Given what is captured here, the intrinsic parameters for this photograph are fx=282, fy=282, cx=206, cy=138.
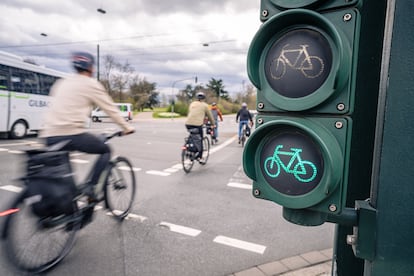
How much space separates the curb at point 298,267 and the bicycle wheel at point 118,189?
5.89ft

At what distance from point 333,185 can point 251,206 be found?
11.7 feet

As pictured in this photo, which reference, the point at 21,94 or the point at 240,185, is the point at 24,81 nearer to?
the point at 21,94

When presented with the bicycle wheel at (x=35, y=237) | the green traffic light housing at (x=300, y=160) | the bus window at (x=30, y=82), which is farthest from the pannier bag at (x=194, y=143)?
the bus window at (x=30, y=82)

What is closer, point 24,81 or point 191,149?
point 191,149

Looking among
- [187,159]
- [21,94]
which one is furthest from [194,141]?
[21,94]

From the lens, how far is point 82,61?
300 cm

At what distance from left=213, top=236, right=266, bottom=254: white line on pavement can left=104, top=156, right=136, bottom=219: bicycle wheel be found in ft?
4.35

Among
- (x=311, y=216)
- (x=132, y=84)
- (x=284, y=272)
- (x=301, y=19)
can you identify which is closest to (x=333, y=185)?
(x=311, y=216)

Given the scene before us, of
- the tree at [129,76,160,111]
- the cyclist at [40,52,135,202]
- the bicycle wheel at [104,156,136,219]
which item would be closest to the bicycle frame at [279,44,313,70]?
the cyclist at [40,52,135,202]

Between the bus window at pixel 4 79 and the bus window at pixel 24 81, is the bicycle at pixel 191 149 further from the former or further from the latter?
the bus window at pixel 24 81

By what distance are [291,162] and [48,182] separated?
2.22 m

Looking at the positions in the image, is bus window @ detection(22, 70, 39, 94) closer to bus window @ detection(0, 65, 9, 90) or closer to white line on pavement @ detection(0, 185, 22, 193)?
bus window @ detection(0, 65, 9, 90)

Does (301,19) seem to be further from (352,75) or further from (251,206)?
(251,206)

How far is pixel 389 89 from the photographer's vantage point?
825 millimetres
